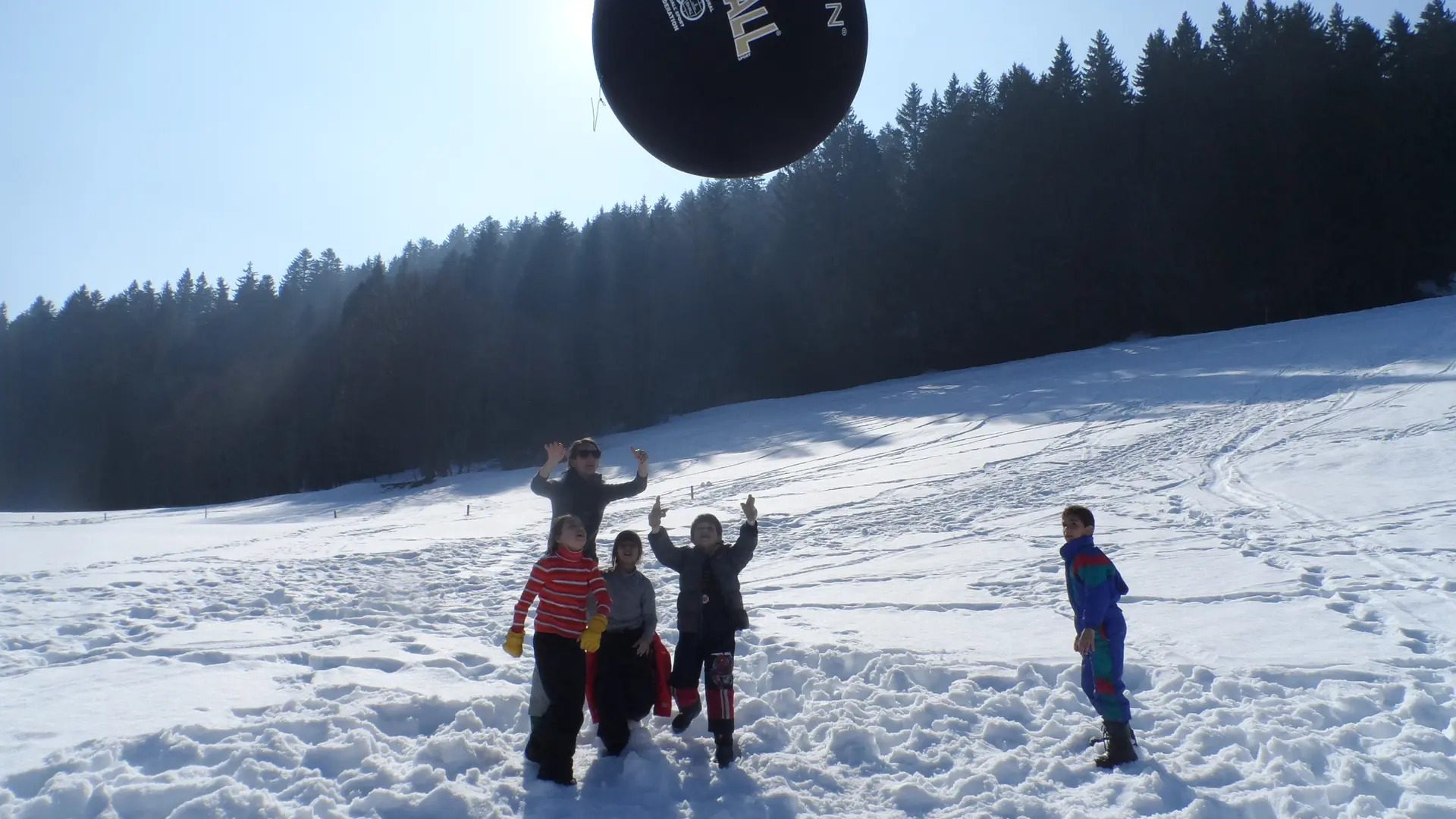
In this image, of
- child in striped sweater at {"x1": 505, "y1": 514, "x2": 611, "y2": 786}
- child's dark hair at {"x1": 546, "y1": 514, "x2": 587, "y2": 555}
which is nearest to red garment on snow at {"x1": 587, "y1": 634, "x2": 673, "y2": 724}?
child in striped sweater at {"x1": 505, "y1": 514, "x2": 611, "y2": 786}

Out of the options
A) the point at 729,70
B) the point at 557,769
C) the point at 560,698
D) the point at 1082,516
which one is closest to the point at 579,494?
the point at 560,698

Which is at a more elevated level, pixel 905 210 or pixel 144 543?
pixel 905 210

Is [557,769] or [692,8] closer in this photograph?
[692,8]

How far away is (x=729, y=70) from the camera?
76.0 inches

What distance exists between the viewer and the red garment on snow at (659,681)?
4778 millimetres

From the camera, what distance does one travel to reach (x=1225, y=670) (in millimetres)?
5332

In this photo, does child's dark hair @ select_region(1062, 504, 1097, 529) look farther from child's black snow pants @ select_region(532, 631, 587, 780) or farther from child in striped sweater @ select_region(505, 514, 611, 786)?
child's black snow pants @ select_region(532, 631, 587, 780)

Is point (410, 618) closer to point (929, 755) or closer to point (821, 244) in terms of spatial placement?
point (929, 755)

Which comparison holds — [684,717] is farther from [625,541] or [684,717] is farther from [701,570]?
[625,541]

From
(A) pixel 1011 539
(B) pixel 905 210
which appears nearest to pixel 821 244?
(B) pixel 905 210

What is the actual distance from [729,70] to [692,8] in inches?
6.2

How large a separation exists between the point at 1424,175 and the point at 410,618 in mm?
39708

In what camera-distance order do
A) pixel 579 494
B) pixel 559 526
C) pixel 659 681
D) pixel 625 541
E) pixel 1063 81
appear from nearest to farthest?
pixel 559 526 < pixel 625 541 < pixel 659 681 < pixel 579 494 < pixel 1063 81

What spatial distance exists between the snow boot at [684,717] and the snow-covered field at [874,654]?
10cm
